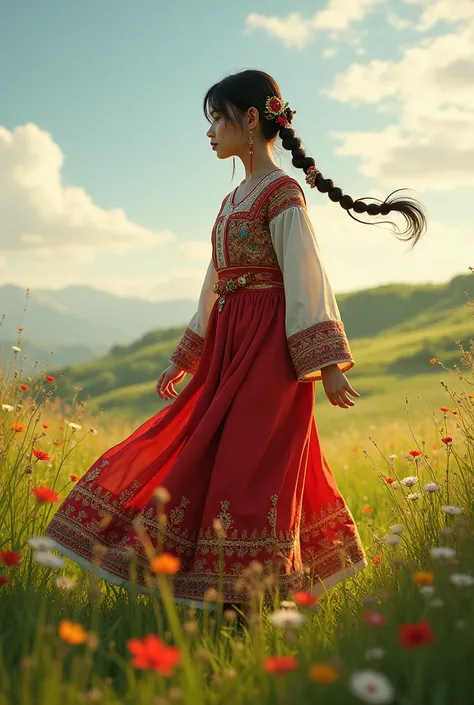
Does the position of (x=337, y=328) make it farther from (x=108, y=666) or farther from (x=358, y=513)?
(x=358, y=513)

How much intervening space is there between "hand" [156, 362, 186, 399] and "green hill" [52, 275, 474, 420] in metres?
10.0

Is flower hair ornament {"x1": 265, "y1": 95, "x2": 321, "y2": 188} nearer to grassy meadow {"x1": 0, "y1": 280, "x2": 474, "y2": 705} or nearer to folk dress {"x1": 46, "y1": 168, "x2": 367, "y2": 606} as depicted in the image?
folk dress {"x1": 46, "y1": 168, "x2": 367, "y2": 606}

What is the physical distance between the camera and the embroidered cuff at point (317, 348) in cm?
290

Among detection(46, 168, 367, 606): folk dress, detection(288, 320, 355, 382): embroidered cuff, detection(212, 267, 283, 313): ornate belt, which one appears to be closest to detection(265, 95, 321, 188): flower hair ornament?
detection(46, 168, 367, 606): folk dress

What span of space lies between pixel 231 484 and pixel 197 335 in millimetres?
1040

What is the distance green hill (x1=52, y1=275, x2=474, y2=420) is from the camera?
54.3ft

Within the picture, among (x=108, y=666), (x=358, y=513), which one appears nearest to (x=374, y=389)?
(x=358, y=513)

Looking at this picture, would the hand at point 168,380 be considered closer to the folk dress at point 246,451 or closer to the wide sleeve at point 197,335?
the wide sleeve at point 197,335

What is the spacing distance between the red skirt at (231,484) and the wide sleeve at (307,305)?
9 cm

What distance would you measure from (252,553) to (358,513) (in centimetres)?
262

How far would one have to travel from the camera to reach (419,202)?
134 inches

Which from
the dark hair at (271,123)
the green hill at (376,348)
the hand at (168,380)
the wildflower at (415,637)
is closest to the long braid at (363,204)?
the dark hair at (271,123)

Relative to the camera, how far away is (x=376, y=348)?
19.7 meters

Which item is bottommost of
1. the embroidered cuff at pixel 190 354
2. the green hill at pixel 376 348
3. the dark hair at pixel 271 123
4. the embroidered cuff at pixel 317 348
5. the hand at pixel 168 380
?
the embroidered cuff at pixel 317 348
